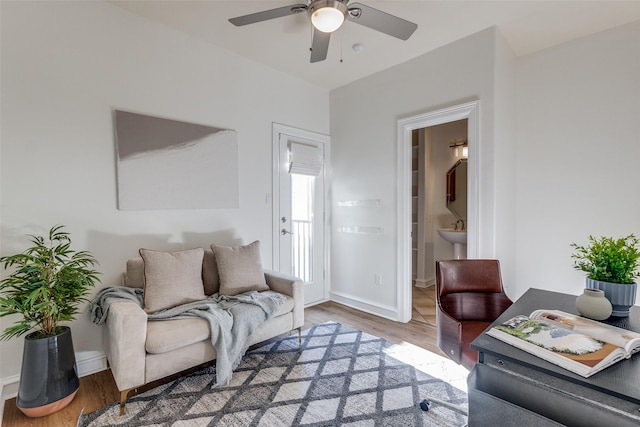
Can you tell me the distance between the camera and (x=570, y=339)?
1.04 metres

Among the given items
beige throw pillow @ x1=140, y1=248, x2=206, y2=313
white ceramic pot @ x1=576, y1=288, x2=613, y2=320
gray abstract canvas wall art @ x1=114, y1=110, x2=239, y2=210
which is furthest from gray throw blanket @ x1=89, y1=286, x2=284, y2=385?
white ceramic pot @ x1=576, y1=288, x2=613, y2=320

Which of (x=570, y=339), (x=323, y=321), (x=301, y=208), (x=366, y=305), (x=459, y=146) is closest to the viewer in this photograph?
(x=570, y=339)

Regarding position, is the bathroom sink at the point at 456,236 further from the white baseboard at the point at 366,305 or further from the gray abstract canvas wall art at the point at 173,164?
the gray abstract canvas wall art at the point at 173,164

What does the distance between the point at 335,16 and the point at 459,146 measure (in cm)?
332

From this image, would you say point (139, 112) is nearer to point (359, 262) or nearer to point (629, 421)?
point (359, 262)

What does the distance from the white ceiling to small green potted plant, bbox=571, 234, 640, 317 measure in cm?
195

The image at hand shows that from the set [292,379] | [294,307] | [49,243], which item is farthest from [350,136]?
[49,243]

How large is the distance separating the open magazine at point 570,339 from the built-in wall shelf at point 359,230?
2.24 m

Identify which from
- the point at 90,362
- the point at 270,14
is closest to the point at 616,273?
the point at 270,14

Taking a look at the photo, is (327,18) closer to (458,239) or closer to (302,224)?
(302,224)

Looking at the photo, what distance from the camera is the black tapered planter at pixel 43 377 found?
176 cm

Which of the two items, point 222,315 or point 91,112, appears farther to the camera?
point 91,112

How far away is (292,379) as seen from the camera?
86.7 inches

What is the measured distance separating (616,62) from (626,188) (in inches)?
41.8
